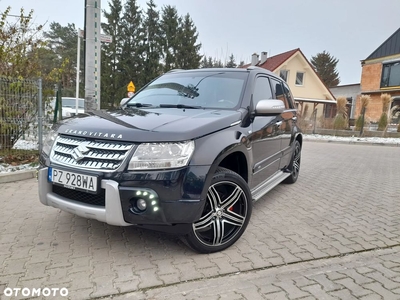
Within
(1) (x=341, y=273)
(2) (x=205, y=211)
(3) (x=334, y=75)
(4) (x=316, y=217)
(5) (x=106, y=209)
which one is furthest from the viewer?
(3) (x=334, y=75)

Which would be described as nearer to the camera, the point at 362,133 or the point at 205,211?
the point at 205,211

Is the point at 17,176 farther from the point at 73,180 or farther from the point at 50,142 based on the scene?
the point at 73,180

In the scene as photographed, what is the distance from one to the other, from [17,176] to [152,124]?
378cm

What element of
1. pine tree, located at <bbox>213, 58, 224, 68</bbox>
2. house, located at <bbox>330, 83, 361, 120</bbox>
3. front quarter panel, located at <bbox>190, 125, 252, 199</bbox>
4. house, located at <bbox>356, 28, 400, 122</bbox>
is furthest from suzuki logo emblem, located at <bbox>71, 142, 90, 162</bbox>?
pine tree, located at <bbox>213, 58, 224, 68</bbox>

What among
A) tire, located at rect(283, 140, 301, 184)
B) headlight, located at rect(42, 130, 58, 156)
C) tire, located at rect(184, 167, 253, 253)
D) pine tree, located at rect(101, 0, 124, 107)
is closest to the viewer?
tire, located at rect(184, 167, 253, 253)

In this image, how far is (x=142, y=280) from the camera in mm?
2225

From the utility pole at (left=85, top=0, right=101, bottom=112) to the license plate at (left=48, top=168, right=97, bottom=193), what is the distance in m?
4.46

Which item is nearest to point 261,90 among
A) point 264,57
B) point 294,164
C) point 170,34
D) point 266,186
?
point 266,186

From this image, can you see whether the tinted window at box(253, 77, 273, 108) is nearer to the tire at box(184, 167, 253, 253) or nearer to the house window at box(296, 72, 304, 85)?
the tire at box(184, 167, 253, 253)

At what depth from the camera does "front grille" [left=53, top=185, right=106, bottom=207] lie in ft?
7.43

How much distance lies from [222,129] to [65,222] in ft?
6.98

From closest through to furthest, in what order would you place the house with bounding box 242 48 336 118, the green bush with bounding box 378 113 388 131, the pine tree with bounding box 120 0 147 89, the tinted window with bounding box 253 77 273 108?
the tinted window with bounding box 253 77 273 108
the green bush with bounding box 378 113 388 131
the house with bounding box 242 48 336 118
the pine tree with bounding box 120 0 147 89

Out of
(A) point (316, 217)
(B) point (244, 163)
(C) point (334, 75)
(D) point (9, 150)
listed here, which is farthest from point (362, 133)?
(C) point (334, 75)

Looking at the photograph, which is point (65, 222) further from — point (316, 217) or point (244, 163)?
point (316, 217)
